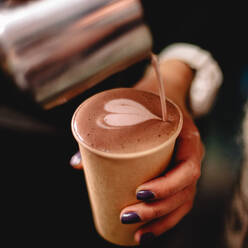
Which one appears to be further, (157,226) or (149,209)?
(157,226)

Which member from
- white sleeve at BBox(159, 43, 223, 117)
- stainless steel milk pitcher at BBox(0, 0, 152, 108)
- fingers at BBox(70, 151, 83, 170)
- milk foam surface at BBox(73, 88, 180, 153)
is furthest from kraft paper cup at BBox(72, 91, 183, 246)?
white sleeve at BBox(159, 43, 223, 117)

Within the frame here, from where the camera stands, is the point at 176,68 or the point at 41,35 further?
the point at 176,68

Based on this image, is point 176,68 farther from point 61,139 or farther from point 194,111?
point 61,139

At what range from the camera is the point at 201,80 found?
1.36m

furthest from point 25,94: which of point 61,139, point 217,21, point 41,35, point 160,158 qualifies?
point 217,21

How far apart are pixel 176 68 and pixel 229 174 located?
114 centimetres

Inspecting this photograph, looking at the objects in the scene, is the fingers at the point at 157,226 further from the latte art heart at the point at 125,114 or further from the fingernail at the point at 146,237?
the latte art heart at the point at 125,114

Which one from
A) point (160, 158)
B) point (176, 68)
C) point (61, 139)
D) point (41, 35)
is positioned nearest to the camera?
point (41, 35)

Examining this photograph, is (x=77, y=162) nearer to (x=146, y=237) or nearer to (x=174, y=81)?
(x=146, y=237)

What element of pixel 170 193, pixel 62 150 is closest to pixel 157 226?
pixel 170 193

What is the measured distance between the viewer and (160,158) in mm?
697

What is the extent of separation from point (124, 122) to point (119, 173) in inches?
5.9

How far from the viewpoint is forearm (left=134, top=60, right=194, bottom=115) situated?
111 cm

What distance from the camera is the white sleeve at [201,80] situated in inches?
53.6
